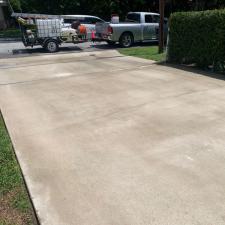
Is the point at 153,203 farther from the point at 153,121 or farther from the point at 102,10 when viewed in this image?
the point at 102,10

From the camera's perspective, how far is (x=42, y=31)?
14.9 m

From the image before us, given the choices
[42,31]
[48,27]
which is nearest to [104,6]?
[48,27]

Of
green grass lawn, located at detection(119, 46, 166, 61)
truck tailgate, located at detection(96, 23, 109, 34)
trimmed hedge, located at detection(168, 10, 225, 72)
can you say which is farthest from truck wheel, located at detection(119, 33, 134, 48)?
trimmed hedge, located at detection(168, 10, 225, 72)

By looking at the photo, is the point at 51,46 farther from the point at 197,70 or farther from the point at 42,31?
the point at 197,70

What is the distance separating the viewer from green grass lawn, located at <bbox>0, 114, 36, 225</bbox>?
3.22 metres

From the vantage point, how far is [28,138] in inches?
202

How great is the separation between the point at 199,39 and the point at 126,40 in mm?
6877

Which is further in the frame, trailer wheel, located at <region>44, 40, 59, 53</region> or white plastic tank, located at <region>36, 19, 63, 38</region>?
trailer wheel, located at <region>44, 40, 59, 53</region>

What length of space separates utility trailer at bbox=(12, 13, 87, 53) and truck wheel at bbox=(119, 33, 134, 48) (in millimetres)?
2891

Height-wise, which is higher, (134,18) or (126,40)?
(134,18)

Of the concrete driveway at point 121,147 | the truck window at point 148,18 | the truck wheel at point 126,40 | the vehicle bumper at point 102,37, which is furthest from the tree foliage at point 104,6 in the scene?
the concrete driveway at point 121,147

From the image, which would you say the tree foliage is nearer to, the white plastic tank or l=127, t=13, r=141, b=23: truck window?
l=127, t=13, r=141, b=23: truck window

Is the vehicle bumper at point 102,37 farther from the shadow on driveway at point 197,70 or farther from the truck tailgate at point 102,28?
the shadow on driveway at point 197,70

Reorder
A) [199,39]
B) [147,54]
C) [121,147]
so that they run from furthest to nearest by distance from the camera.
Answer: [147,54] < [199,39] < [121,147]
